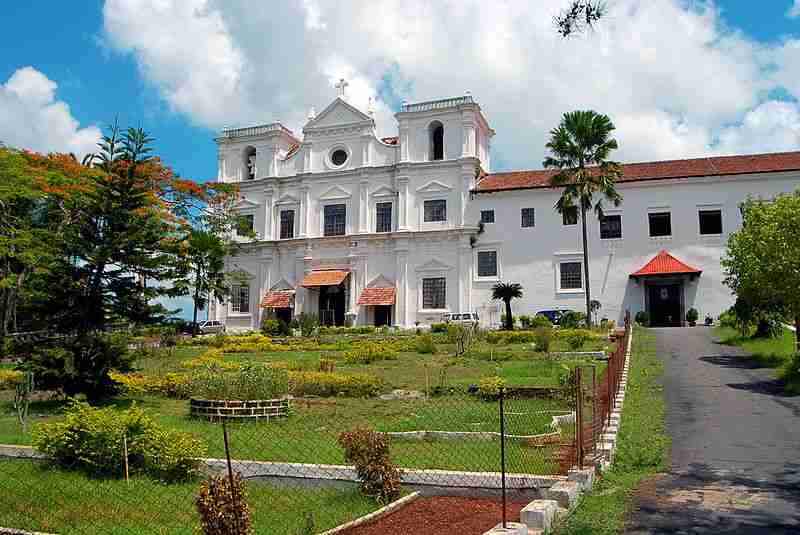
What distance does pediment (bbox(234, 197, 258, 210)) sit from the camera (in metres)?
46.3

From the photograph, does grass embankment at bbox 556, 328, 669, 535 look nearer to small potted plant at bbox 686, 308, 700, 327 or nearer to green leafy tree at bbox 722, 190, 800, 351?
green leafy tree at bbox 722, 190, 800, 351

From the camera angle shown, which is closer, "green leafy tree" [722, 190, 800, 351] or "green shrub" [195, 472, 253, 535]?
"green shrub" [195, 472, 253, 535]

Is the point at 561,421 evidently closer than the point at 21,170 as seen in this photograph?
Yes

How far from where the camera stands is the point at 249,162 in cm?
4797

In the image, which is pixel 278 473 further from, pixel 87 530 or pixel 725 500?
pixel 725 500

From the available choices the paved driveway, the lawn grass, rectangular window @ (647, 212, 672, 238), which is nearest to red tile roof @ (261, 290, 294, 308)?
rectangular window @ (647, 212, 672, 238)

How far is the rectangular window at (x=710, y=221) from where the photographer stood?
3622 centimetres

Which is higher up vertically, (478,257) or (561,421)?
(478,257)

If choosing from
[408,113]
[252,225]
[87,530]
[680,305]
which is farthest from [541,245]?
[87,530]

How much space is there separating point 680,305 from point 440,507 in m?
32.8

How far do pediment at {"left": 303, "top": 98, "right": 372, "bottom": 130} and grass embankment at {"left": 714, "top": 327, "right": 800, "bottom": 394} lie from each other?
25.6m

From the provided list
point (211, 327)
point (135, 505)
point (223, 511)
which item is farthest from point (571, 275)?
point (223, 511)

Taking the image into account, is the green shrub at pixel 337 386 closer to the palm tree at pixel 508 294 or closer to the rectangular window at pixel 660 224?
the palm tree at pixel 508 294

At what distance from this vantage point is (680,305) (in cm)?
3631
